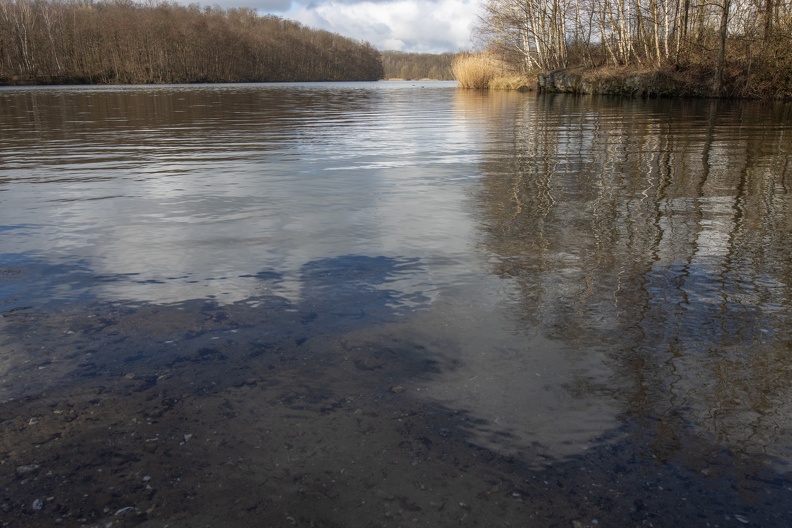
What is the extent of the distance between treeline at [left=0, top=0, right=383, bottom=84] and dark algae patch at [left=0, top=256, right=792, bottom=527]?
78.8 meters

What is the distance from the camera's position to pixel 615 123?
15672mm

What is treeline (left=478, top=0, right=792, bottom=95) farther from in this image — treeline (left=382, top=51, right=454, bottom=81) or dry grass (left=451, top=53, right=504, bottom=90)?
treeline (left=382, top=51, right=454, bottom=81)

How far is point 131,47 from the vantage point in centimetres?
8138

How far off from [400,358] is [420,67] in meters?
174

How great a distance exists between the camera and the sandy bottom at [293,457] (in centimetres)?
197

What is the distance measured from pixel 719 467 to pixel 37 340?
320 cm

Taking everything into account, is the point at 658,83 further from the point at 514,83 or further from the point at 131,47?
the point at 131,47

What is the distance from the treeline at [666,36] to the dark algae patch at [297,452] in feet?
84.8

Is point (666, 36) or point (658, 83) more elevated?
point (666, 36)

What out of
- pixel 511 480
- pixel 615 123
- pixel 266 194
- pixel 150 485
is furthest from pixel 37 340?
pixel 615 123

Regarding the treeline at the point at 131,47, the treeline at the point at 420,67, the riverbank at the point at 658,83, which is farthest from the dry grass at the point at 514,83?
the treeline at the point at 420,67

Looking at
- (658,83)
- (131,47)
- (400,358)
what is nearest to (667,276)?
(400,358)

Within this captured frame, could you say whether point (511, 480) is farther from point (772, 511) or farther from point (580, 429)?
point (772, 511)

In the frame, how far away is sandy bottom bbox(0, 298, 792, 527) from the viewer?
1.97m
